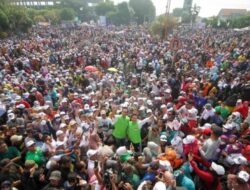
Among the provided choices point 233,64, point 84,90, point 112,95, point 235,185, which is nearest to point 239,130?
point 235,185

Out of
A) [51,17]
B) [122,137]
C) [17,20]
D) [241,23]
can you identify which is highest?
[17,20]

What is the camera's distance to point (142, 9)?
85.9 metres

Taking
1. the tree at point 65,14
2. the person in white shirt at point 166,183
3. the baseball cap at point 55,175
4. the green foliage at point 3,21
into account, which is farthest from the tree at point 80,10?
the person in white shirt at point 166,183

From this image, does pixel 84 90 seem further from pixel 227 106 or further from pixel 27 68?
pixel 227 106

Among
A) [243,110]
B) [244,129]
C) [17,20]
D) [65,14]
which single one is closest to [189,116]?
[244,129]

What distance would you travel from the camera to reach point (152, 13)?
89.6 meters

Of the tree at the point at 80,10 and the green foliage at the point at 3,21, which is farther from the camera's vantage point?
the tree at the point at 80,10

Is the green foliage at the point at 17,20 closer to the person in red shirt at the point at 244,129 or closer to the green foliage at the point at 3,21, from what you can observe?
the green foliage at the point at 3,21

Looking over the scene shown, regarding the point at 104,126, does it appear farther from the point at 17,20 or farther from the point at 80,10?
the point at 80,10

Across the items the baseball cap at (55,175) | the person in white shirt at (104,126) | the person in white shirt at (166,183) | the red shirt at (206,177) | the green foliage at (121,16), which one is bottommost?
the green foliage at (121,16)

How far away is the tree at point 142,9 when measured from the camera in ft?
276

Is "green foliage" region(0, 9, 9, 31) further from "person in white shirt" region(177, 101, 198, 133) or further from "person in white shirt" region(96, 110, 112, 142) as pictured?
"person in white shirt" region(177, 101, 198, 133)

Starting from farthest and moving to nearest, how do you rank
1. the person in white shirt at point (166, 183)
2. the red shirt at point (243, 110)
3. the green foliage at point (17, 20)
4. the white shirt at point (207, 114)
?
the green foliage at point (17, 20)
the red shirt at point (243, 110)
the white shirt at point (207, 114)
the person in white shirt at point (166, 183)

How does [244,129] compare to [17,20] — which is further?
[17,20]
